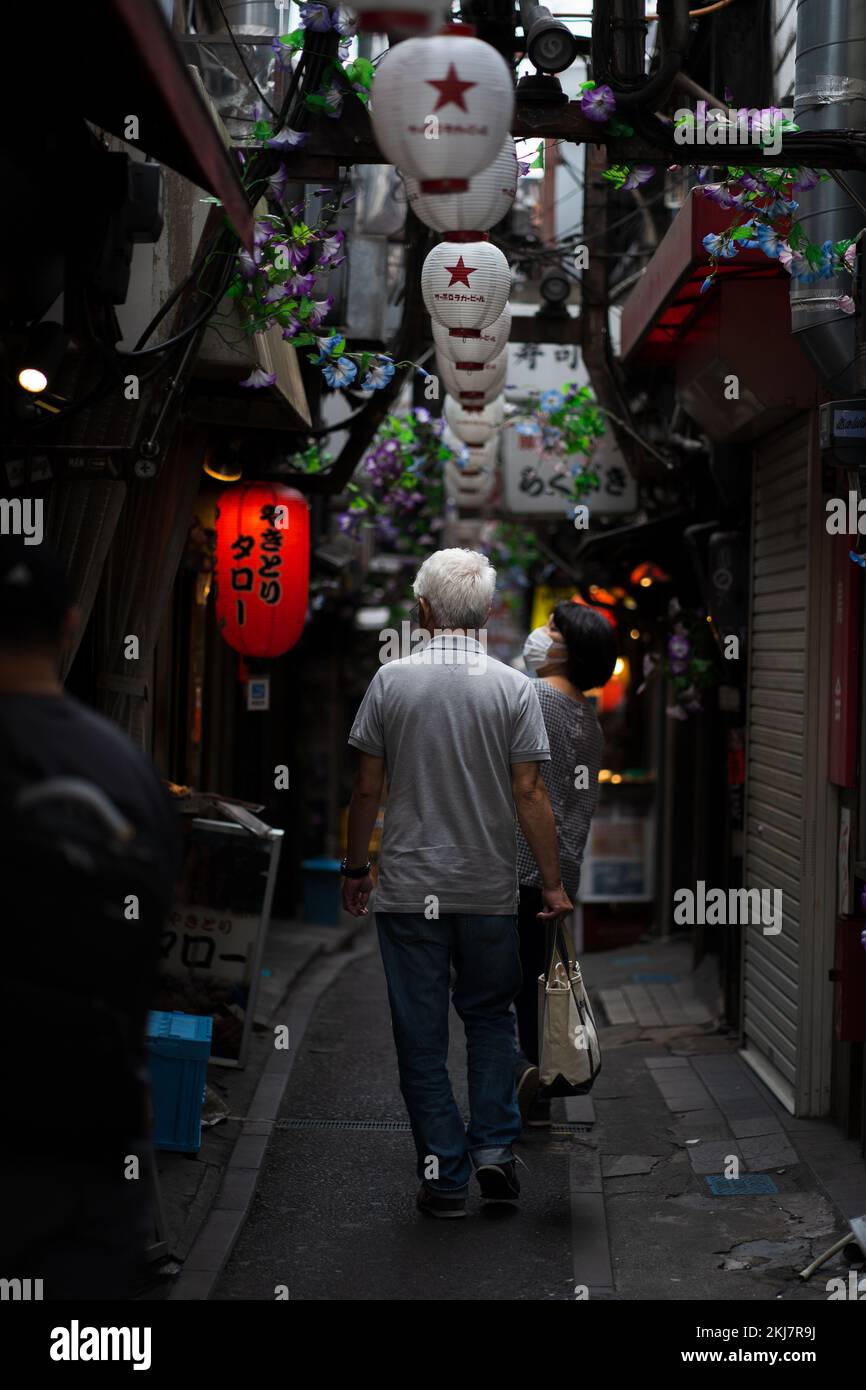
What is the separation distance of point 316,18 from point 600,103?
4.50 feet

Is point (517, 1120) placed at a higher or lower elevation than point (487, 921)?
lower

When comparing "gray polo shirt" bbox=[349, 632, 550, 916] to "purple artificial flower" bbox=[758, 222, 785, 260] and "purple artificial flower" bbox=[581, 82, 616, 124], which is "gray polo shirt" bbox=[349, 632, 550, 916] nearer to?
"purple artificial flower" bbox=[758, 222, 785, 260]

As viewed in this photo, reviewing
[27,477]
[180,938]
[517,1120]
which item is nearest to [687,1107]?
[517,1120]

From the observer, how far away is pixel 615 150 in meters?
6.45

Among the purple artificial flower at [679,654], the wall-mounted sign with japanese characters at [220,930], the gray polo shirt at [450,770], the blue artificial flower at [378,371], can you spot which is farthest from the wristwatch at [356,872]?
the purple artificial flower at [679,654]

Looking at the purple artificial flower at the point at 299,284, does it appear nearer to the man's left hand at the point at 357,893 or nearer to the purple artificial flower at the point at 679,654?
the man's left hand at the point at 357,893

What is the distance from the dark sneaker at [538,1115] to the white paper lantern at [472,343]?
4.25 meters

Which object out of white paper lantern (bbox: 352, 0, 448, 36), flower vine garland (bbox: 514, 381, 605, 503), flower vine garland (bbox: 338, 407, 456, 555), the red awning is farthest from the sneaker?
flower vine garland (bbox: 338, 407, 456, 555)

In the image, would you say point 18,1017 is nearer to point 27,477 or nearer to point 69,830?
point 69,830

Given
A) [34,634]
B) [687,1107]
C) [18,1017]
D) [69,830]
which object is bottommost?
[687,1107]

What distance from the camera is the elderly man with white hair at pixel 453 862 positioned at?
6270 millimetres

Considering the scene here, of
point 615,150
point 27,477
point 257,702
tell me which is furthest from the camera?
point 257,702
